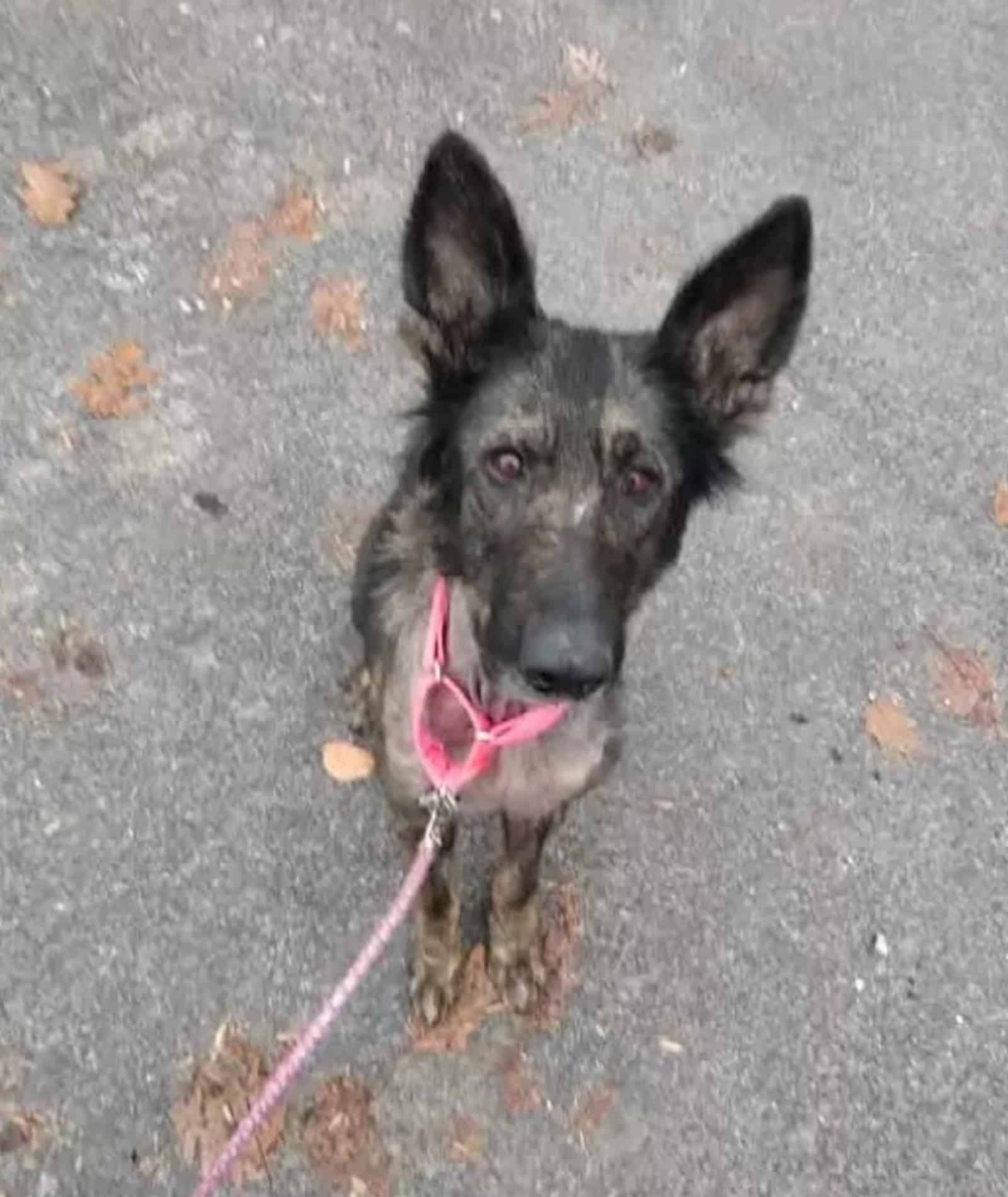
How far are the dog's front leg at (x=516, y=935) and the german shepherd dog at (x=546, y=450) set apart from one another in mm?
386

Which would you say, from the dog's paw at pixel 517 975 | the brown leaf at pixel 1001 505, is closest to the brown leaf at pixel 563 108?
the brown leaf at pixel 1001 505

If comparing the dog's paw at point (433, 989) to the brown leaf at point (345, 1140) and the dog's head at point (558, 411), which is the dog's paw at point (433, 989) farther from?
the dog's head at point (558, 411)

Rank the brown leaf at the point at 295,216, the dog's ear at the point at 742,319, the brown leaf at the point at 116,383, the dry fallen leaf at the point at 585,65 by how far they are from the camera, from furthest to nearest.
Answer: the dry fallen leaf at the point at 585,65 → the brown leaf at the point at 295,216 → the brown leaf at the point at 116,383 → the dog's ear at the point at 742,319

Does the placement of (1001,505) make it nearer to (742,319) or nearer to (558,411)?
(742,319)

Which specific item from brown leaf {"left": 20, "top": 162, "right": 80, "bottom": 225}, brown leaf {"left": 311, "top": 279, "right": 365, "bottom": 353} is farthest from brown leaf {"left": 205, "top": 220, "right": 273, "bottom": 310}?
brown leaf {"left": 20, "top": 162, "right": 80, "bottom": 225}

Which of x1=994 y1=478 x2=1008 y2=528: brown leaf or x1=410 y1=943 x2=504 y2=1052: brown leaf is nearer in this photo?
x1=410 y1=943 x2=504 y2=1052: brown leaf

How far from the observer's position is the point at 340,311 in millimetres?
5777

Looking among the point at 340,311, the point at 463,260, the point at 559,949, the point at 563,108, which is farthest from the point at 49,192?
the point at 559,949

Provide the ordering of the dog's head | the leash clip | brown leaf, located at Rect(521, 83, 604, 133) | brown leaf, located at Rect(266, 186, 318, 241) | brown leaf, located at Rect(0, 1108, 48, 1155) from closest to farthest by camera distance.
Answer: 1. the dog's head
2. the leash clip
3. brown leaf, located at Rect(0, 1108, 48, 1155)
4. brown leaf, located at Rect(266, 186, 318, 241)
5. brown leaf, located at Rect(521, 83, 604, 133)

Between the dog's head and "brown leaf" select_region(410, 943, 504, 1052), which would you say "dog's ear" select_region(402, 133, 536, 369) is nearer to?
the dog's head

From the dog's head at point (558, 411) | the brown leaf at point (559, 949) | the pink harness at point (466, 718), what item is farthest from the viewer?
the brown leaf at point (559, 949)

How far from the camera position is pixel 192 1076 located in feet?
13.9

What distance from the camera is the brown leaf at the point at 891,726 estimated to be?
5.13 metres

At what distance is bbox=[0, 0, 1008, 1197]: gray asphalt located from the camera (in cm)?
439
